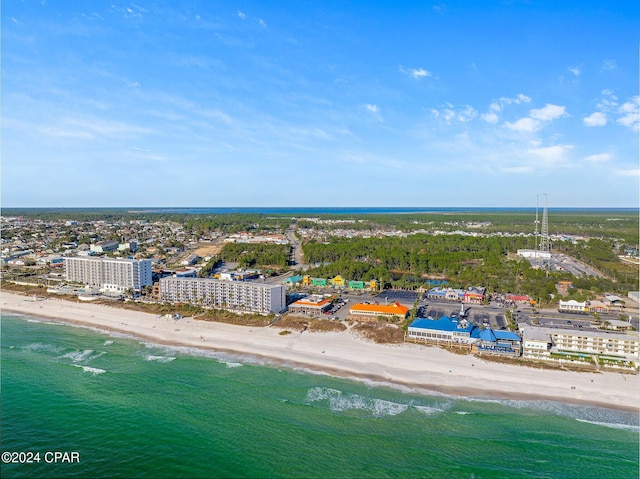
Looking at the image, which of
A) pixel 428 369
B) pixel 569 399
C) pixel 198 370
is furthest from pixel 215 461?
pixel 569 399

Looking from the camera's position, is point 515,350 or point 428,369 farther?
point 515,350

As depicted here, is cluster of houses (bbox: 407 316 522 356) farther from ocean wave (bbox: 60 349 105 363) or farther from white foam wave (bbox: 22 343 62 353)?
white foam wave (bbox: 22 343 62 353)

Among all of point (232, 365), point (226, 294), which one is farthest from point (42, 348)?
point (226, 294)

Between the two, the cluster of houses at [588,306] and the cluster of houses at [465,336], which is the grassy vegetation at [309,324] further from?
the cluster of houses at [588,306]

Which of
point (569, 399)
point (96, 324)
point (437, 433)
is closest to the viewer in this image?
point (437, 433)

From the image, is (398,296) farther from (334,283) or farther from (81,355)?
(81,355)

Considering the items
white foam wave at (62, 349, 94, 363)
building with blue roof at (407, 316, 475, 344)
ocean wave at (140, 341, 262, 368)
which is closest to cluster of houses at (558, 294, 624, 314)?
building with blue roof at (407, 316, 475, 344)

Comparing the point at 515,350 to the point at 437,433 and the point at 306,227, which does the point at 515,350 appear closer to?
the point at 437,433
